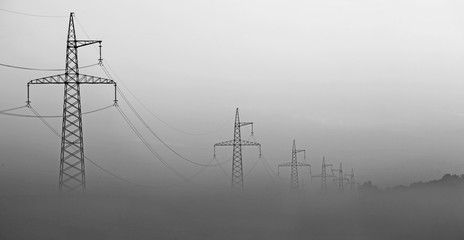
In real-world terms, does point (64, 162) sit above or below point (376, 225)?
above

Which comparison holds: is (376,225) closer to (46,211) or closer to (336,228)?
(336,228)

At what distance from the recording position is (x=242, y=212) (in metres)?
54.1

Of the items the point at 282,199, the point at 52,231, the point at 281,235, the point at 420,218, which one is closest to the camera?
the point at 52,231

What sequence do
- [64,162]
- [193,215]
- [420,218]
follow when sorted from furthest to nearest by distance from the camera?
1. [420,218]
2. [193,215]
3. [64,162]

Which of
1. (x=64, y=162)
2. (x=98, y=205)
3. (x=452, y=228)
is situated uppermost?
(x=64, y=162)

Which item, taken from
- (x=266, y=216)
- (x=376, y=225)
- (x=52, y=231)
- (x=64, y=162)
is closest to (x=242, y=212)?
(x=266, y=216)

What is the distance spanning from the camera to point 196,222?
1743 inches

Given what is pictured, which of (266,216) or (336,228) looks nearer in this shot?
(336,228)

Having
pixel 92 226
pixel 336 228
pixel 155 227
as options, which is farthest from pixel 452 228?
pixel 92 226

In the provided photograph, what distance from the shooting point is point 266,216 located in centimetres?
5209

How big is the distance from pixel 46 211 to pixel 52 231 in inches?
191

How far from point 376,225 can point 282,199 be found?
2176cm

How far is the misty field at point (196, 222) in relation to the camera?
34.3m

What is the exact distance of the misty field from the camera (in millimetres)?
34281
